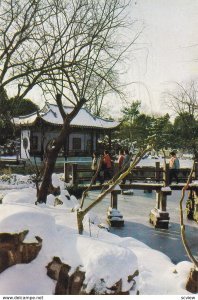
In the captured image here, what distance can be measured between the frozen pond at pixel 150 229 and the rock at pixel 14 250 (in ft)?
23.3

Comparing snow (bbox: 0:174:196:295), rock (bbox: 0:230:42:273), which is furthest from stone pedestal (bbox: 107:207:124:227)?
rock (bbox: 0:230:42:273)

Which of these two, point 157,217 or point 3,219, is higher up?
point 3,219

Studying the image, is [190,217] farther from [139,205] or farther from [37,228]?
[37,228]

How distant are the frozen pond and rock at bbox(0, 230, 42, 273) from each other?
7090 millimetres

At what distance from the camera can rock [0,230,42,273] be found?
4152mm

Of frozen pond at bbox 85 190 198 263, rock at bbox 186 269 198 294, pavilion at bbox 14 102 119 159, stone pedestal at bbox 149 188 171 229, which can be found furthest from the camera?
pavilion at bbox 14 102 119 159

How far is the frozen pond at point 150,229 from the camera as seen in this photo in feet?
38.1

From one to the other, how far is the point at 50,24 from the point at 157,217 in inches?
335

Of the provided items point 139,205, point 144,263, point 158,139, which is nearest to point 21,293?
point 158,139

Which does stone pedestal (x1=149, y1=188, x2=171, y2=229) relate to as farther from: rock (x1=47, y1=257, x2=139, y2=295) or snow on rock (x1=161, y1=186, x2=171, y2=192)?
rock (x1=47, y1=257, x2=139, y2=295)

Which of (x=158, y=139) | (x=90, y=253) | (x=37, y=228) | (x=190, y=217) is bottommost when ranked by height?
(x=190, y=217)

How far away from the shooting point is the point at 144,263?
7.34 meters

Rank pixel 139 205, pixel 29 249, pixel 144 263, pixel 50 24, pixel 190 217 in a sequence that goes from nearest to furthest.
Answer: pixel 29 249, pixel 144 263, pixel 50 24, pixel 190 217, pixel 139 205

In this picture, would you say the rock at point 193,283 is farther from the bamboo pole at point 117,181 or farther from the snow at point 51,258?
the bamboo pole at point 117,181
